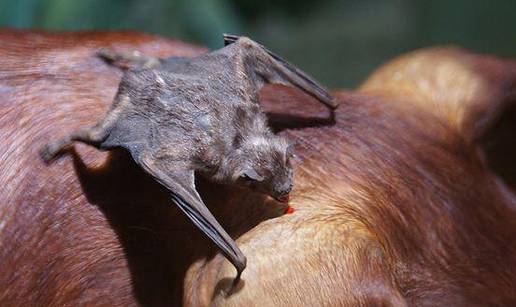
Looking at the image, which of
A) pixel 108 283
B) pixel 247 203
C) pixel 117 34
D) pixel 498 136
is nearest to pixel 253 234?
pixel 247 203

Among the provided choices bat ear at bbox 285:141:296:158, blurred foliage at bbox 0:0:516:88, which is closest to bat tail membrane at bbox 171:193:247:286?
bat ear at bbox 285:141:296:158

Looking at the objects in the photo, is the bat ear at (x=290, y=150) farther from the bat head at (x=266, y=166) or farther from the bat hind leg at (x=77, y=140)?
the bat hind leg at (x=77, y=140)

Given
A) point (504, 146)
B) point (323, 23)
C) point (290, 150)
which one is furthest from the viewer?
point (323, 23)

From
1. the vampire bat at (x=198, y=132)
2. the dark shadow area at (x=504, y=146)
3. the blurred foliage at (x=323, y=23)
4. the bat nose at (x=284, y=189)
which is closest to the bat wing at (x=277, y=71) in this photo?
the vampire bat at (x=198, y=132)

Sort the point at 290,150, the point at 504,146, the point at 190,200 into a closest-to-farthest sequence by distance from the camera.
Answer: the point at 190,200, the point at 290,150, the point at 504,146

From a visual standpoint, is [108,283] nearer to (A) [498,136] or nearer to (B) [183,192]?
(B) [183,192]

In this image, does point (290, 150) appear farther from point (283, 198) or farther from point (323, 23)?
point (323, 23)

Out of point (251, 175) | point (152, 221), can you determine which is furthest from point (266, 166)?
point (152, 221)
